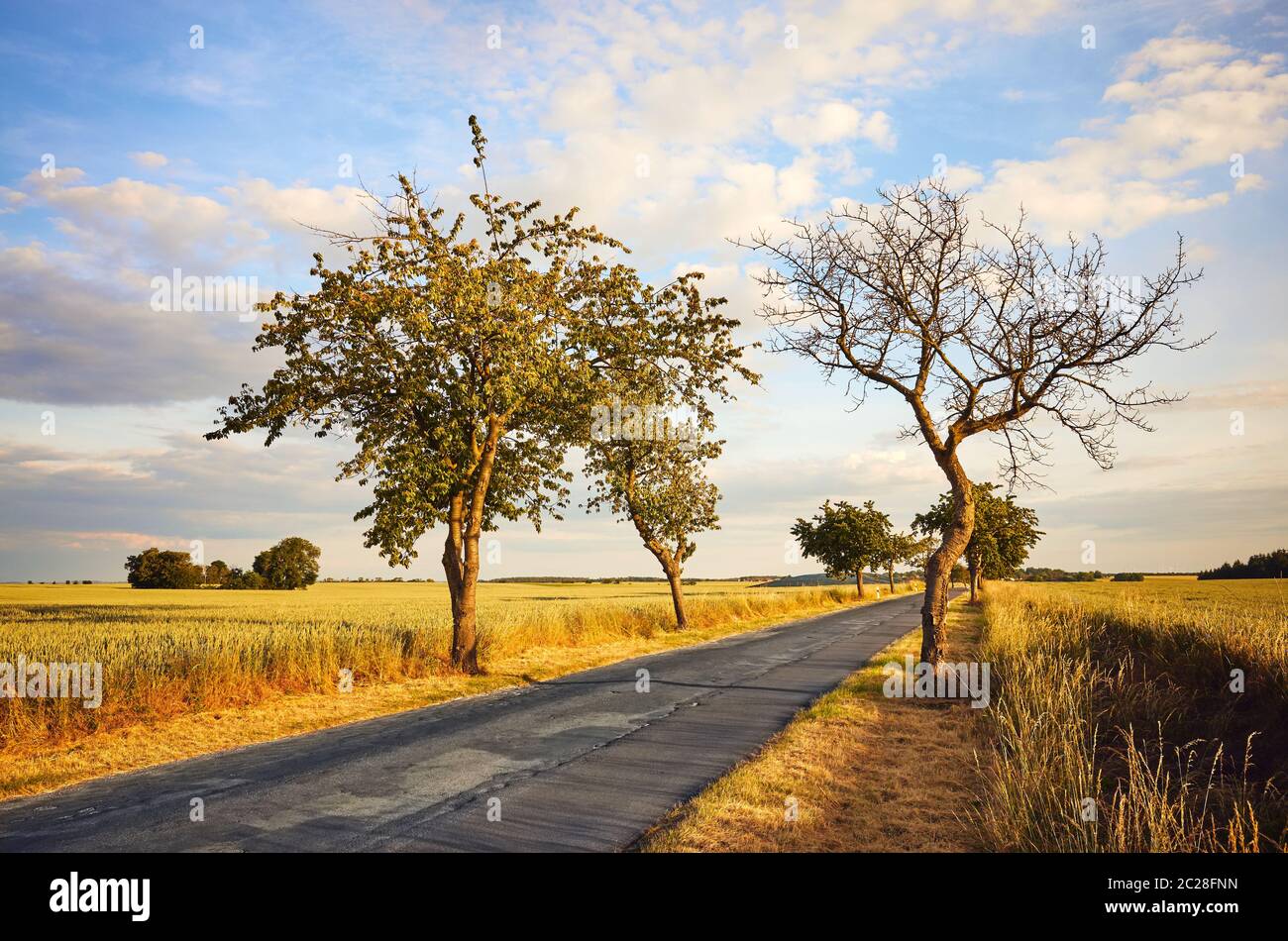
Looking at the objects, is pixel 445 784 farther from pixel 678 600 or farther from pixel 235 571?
pixel 235 571

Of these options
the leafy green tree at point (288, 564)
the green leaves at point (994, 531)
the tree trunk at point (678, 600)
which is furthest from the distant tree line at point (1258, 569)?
the leafy green tree at point (288, 564)

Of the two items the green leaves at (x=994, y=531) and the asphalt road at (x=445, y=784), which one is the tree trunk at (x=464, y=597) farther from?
the green leaves at (x=994, y=531)

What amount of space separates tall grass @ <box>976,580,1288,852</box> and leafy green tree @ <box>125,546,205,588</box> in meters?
106

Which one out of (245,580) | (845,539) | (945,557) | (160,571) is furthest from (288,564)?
(945,557)

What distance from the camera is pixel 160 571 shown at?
9381cm

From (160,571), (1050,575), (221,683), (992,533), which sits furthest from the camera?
(1050,575)

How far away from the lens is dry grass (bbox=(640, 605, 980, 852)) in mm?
5543

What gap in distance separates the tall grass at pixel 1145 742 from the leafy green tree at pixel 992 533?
39350 millimetres

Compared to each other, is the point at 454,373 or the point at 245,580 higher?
the point at 454,373

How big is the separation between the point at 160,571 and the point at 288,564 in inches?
614

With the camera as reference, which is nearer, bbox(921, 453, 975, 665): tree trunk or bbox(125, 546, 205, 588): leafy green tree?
bbox(921, 453, 975, 665): tree trunk

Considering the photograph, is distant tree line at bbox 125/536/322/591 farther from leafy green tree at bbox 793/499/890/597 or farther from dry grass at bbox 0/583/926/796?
dry grass at bbox 0/583/926/796

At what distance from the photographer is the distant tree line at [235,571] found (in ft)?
309

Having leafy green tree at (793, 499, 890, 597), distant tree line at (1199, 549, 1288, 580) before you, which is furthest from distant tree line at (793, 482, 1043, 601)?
distant tree line at (1199, 549, 1288, 580)
